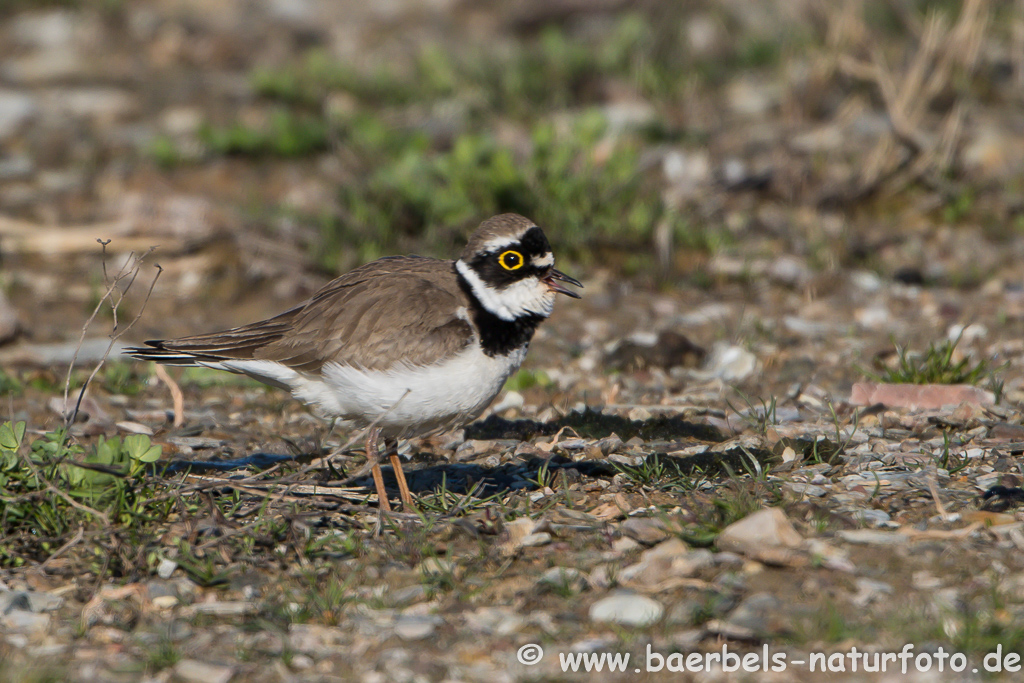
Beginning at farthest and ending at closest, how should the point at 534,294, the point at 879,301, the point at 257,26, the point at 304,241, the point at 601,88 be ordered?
the point at 257,26
the point at 601,88
the point at 304,241
the point at 879,301
the point at 534,294

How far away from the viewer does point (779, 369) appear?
6621mm

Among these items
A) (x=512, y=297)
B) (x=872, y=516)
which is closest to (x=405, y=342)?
(x=512, y=297)

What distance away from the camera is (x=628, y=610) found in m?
3.75

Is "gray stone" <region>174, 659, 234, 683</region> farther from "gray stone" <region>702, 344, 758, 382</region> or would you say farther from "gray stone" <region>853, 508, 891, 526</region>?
"gray stone" <region>702, 344, 758, 382</region>

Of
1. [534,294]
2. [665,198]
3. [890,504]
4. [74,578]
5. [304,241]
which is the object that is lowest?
[74,578]

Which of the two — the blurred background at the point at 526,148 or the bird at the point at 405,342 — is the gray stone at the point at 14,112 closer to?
the blurred background at the point at 526,148

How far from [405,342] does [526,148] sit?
4550mm

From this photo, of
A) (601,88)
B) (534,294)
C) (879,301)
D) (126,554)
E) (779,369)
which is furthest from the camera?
(601,88)

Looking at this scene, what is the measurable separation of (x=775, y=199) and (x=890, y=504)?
5.05 metres

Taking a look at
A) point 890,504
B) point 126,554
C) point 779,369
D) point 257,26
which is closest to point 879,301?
point 779,369

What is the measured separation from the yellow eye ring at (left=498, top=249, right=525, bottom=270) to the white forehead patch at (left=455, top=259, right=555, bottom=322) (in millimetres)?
73

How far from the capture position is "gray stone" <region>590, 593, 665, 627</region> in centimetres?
370

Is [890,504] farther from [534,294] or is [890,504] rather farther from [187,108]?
[187,108]

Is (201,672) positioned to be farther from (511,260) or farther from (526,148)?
(526,148)
